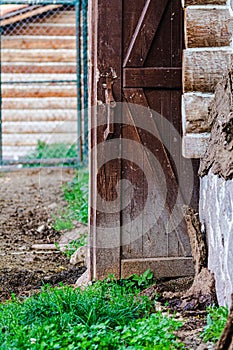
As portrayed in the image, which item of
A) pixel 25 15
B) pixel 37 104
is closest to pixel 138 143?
pixel 25 15

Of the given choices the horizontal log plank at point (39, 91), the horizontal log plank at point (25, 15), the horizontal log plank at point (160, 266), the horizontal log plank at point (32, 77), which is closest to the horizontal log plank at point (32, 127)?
the horizontal log plank at point (39, 91)

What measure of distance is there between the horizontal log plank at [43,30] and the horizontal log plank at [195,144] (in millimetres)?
9577

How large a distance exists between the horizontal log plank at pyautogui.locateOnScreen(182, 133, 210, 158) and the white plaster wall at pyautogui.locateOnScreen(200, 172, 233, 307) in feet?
0.63

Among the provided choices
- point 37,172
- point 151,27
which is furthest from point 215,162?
point 37,172

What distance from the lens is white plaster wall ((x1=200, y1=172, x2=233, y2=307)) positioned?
14.0 ft

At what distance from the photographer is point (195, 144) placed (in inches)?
199

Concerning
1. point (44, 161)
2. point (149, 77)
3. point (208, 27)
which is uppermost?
point (208, 27)

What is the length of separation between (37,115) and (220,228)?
33.3 feet

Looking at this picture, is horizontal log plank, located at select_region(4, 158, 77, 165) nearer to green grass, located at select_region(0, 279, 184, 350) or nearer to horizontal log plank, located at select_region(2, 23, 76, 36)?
horizontal log plank, located at select_region(2, 23, 76, 36)

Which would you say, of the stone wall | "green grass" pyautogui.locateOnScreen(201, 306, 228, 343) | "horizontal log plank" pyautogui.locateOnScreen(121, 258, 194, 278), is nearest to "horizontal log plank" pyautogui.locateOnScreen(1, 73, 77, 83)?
"horizontal log plank" pyautogui.locateOnScreen(121, 258, 194, 278)

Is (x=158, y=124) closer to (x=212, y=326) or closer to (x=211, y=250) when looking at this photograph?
(x=211, y=250)

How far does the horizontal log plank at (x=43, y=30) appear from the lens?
1404cm

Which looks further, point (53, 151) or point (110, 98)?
point (53, 151)

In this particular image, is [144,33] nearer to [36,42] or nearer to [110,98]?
[110,98]
